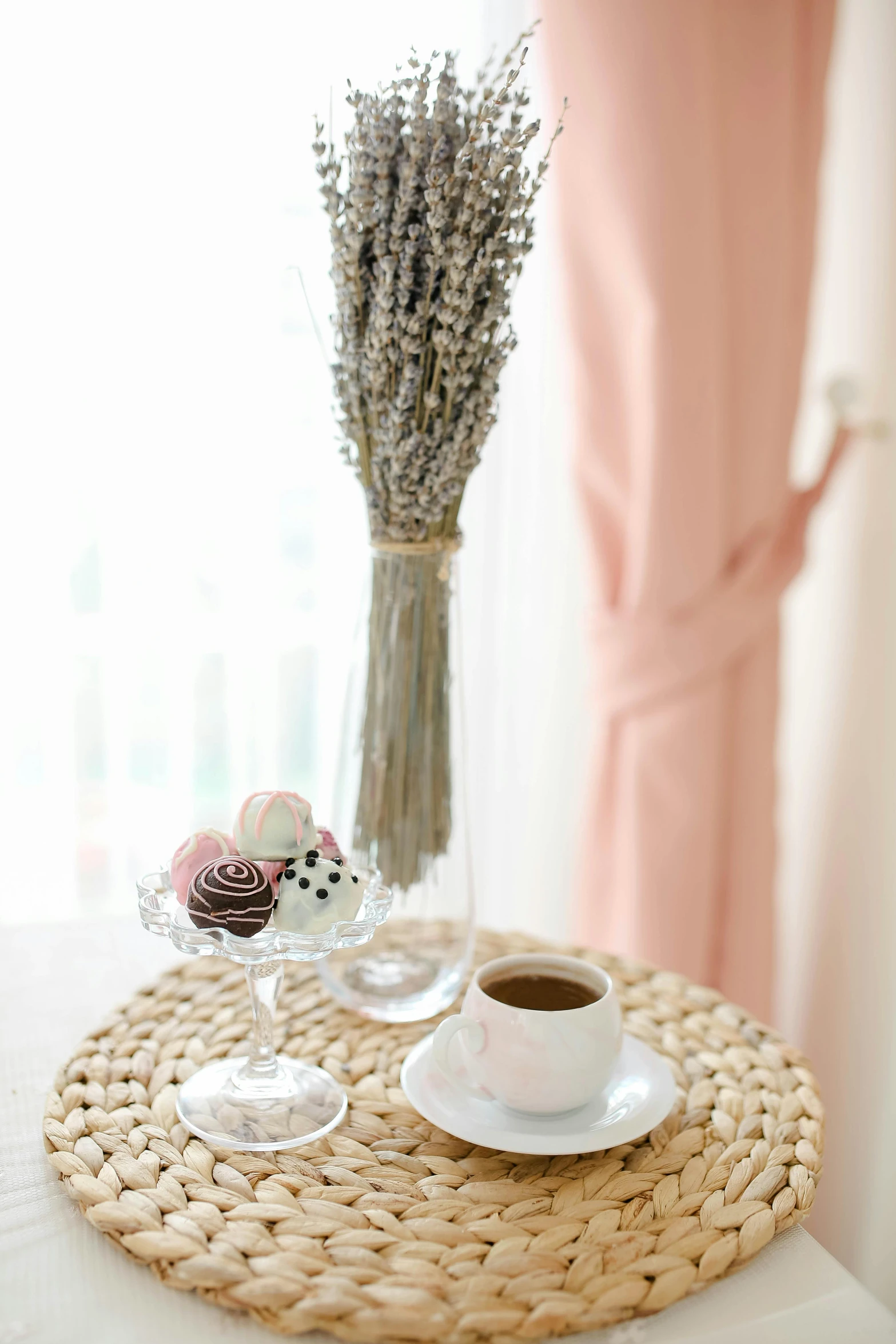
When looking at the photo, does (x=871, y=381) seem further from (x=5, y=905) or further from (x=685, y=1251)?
(x=5, y=905)

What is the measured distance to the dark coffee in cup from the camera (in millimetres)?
668

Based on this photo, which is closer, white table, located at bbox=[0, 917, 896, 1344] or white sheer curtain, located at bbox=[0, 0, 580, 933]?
white table, located at bbox=[0, 917, 896, 1344]

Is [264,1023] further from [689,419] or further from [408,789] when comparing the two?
[689,419]

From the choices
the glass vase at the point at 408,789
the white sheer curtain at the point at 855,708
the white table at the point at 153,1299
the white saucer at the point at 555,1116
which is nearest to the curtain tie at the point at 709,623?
the white sheer curtain at the point at 855,708

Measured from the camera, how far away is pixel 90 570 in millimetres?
1311

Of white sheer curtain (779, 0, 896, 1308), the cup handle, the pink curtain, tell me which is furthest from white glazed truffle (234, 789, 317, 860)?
white sheer curtain (779, 0, 896, 1308)

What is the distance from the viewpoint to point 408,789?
81 centimetres

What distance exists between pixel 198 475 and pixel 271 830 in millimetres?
762

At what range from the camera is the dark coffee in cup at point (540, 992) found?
0.67 metres

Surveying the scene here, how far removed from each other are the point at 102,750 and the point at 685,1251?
3.29ft

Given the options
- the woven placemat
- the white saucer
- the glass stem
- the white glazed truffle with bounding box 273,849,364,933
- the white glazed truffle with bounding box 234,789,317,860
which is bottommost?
the woven placemat

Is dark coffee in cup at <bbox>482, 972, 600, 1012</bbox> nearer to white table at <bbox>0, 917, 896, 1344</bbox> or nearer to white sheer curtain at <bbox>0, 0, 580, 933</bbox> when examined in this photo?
white table at <bbox>0, 917, 896, 1344</bbox>

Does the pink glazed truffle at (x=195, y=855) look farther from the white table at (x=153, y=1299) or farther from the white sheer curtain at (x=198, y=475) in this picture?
the white sheer curtain at (x=198, y=475)

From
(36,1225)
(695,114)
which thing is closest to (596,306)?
(695,114)
